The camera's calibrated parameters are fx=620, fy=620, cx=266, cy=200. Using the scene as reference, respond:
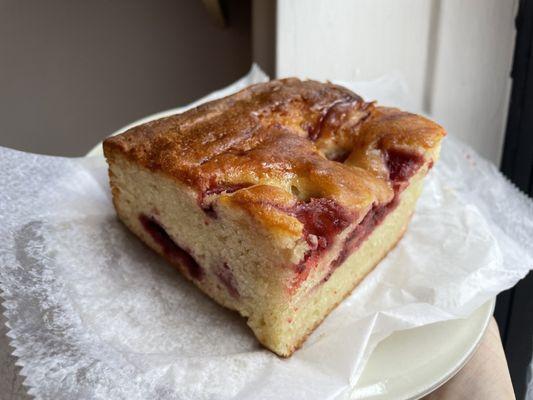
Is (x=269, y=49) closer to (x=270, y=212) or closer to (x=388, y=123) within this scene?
(x=388, y=123)

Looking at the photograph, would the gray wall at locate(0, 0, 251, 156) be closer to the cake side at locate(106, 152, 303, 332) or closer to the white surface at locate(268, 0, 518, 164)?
the white surface at locate(268, 0, 518, 164)

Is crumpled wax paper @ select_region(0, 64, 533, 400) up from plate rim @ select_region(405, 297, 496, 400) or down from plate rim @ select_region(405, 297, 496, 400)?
up

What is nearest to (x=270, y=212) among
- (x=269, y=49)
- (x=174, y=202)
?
(x=174, y=202)

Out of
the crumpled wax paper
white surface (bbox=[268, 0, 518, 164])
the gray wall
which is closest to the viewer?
the crumpled wax paper

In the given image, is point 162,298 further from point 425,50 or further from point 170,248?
point 425,50

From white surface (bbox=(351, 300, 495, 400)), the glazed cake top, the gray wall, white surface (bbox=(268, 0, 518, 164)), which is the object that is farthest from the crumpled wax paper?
the gray wall

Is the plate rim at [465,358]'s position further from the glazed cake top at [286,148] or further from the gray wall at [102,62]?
the gray wall at [102,62]
